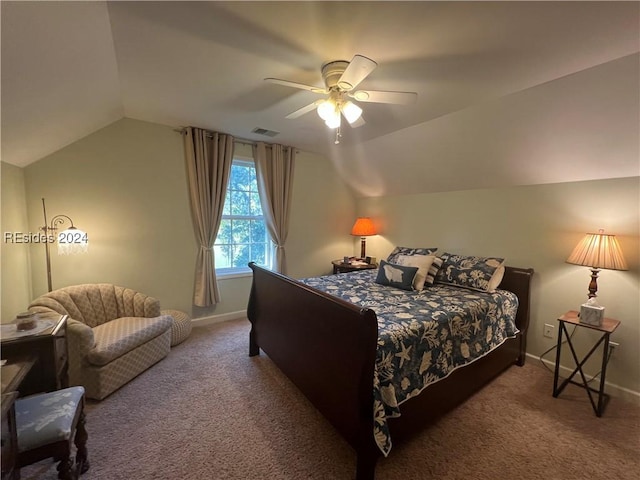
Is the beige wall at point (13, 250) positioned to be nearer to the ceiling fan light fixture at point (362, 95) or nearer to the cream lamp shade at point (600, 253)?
the ceiling fan light fixture at point (362, 95)

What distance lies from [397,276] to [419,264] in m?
0.31

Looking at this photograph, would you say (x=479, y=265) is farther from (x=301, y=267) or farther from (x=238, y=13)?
(x=238, y=13)

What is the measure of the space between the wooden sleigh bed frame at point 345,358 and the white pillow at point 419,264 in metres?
0.81

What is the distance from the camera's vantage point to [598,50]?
1.64m

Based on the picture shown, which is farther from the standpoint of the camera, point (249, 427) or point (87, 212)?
point (87, 212)

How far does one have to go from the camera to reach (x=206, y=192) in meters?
3.35

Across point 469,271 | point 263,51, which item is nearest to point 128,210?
point 263,51

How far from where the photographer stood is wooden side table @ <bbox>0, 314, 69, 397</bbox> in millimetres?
1573

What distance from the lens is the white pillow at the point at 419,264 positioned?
281cm

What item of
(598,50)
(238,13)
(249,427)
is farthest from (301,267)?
(598,50)

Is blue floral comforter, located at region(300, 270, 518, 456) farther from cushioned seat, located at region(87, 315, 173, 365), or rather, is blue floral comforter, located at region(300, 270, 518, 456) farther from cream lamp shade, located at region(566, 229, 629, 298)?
cushioned seat, located at region(87, 315, 173, 365)

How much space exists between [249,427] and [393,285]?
1770 millimetres

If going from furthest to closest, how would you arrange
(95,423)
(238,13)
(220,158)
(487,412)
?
(220,158) → (487,412) → (95,423) → (238,13)

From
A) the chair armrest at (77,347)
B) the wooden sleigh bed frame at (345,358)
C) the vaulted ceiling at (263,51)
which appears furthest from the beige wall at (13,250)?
the wooden sleigh bed frame at (345,358)
